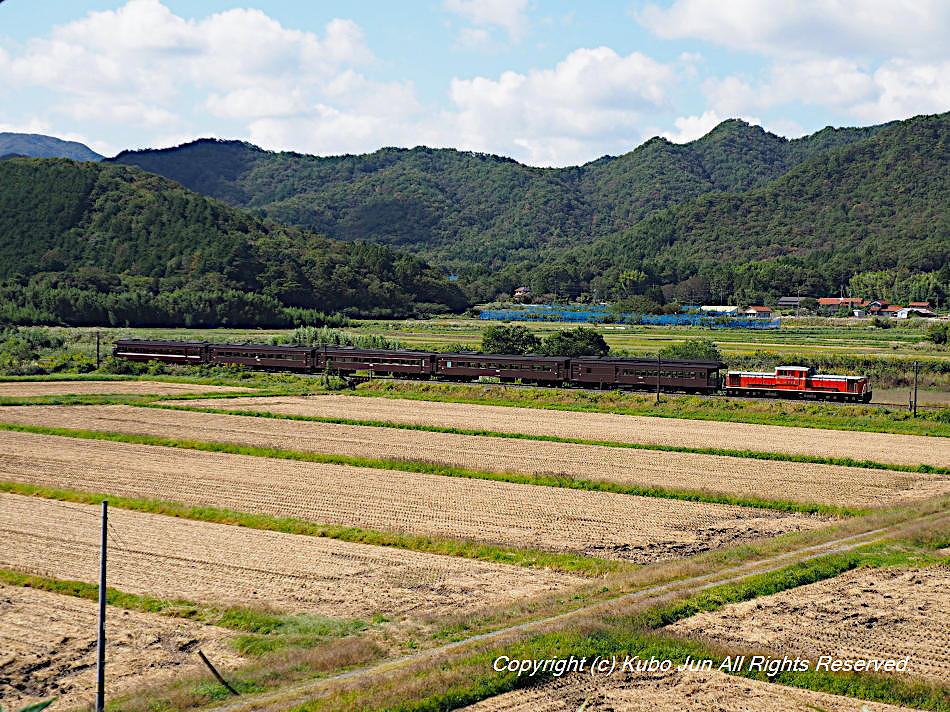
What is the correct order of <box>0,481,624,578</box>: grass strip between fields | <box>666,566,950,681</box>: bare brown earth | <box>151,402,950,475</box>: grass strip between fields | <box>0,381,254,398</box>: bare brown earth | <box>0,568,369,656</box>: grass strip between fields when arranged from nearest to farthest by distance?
<box>666,566,950,681</box>: bare brown earth < <box>0,568,369,656</box>: grass strip between fields < <box>0,481,624,578</box>: grass strip between fields < <box>151,402,950,475</box>: grass strip between fields < <box>0,381,254,398</box>: bare brown earth

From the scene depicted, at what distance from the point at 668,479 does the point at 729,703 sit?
18986 millimetres

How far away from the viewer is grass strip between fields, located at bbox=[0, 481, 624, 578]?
2222 centimetres

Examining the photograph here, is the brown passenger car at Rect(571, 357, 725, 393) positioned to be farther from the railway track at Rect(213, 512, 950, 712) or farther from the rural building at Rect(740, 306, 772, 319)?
the rural building at Rect(740, 306, 772, 319)

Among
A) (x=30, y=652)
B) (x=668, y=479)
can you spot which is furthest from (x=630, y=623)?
(x=668, y=479)

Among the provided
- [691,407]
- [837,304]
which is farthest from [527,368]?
[837,304]

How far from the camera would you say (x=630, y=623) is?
17.7m

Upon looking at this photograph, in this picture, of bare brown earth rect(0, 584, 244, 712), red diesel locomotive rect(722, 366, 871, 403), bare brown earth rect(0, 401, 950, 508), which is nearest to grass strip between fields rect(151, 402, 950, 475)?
bare brown earth rect(0, 401, 950, 508)

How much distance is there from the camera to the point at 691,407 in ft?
182

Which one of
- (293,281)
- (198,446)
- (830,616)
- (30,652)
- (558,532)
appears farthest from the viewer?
(293,281)

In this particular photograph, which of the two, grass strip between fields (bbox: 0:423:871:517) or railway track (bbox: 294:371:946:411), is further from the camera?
railway track (bbox: 294:371:946:411)

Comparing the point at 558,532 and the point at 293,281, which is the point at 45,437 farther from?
the point at 293,281

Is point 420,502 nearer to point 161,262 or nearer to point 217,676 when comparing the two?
point 217,676

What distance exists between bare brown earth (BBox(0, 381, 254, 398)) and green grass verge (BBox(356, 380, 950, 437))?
12243mm

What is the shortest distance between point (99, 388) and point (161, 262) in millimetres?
106504
